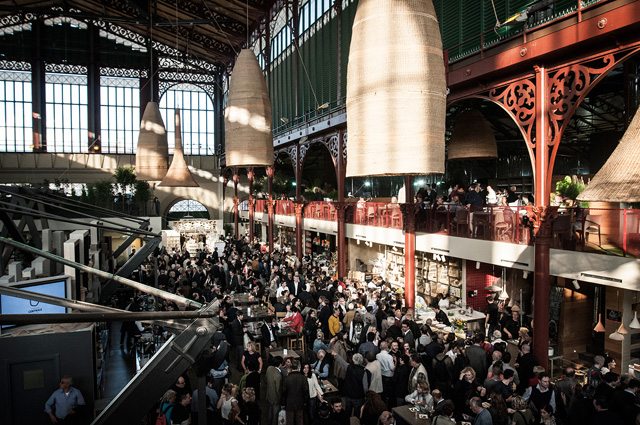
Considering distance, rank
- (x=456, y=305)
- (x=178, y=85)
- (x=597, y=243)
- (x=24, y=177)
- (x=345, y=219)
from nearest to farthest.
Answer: (x=597, y=243), (x=456, y=305), (x=345, y=219), (x=24, y=177), (x=178, y=85)

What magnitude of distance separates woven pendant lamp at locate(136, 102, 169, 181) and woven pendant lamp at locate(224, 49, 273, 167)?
12.2 feet

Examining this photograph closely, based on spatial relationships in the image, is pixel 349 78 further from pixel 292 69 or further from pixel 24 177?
pixel 24 177

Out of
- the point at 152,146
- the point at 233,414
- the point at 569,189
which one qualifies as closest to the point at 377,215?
Answer: the point at 569,189

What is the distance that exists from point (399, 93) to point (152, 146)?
20.7ft

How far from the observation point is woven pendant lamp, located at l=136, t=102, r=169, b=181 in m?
7.88

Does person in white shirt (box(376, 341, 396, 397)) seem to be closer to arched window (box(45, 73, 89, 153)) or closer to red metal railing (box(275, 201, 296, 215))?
red metal railing (box(275, 201, 296, 215))

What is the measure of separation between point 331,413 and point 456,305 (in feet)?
26.0

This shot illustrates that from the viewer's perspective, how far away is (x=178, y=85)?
3472 centimetres

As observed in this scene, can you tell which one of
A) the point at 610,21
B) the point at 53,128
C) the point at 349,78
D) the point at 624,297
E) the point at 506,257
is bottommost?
the point at 624,297

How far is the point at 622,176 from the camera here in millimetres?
2547

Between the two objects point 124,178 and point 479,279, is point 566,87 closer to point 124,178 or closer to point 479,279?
point 479,279

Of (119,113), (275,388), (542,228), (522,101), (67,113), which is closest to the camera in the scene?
(275,388)

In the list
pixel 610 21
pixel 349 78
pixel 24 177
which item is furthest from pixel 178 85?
pixel 349 78

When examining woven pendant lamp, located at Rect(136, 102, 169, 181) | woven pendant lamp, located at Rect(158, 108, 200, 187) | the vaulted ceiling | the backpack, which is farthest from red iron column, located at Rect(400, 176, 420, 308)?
the vaulted ceiling
